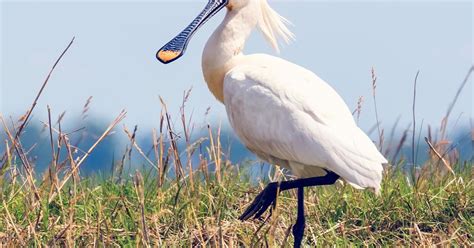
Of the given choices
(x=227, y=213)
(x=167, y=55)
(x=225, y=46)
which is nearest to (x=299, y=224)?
(x=227, y=213)

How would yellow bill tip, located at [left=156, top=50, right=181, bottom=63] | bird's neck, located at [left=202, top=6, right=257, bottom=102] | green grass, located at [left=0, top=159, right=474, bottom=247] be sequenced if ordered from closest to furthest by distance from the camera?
green grass, located at [left=0, top=159, right=474, bottom=247] < bird's neck, located at [left=202, top=6, right=257, bottom=102] < yellow bill tip, located at [left=156, top=50, right=181, bottom=63]

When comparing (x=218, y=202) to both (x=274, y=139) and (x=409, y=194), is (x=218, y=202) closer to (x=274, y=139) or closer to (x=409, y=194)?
(x=274, y=139)

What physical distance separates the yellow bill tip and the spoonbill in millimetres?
342

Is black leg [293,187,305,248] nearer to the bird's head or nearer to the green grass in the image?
the green grass

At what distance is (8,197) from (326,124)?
1881 mm

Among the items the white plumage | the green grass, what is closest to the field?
the green grass

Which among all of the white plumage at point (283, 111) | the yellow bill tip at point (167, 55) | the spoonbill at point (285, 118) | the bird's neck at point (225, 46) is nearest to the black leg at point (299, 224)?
the spoonbill at point (285, 118)

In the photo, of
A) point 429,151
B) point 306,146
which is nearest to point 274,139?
point 306,146

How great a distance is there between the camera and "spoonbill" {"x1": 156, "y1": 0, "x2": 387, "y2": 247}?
6.38 metres

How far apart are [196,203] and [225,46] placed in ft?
3.36

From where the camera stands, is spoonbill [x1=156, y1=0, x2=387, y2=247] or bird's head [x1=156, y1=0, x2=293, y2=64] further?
bird's head [x1=156, y1=0, x2=293, y2=64]

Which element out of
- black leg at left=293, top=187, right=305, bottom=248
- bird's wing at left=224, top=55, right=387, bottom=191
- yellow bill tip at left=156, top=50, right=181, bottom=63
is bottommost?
black leg at left=293, top=187, right=305, bottom=248

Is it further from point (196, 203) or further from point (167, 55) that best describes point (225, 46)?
point (196, 203)

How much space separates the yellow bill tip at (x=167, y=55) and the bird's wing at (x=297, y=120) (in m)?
0.67
